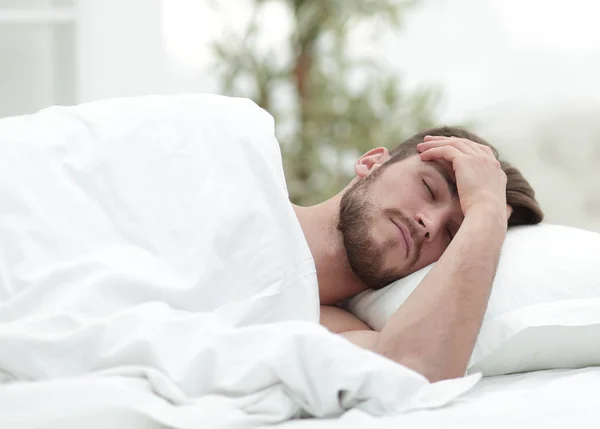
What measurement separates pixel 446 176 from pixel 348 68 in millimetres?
1812

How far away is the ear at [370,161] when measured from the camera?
1.81 meters

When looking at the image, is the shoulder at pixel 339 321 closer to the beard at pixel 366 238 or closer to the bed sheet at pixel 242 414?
the beard at pixel 366 238

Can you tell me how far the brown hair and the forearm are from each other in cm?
30

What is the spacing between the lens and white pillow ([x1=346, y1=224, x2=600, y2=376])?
1440 millimetres

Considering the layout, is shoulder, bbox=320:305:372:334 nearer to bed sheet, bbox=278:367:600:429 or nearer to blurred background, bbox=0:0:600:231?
bed sheet, bbox=278:367:600:429

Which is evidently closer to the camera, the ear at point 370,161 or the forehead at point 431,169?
the forehead at point 431,169

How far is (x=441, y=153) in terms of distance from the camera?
5.53 ft

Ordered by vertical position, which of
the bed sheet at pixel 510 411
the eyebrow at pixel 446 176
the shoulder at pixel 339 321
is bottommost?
the shoulder at pixel 339 321

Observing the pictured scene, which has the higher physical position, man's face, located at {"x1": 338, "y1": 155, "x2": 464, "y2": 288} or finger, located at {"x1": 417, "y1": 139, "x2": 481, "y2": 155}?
finger, located at {"x1": 417, "y1": 139, "x2": 481, "y2": 155}

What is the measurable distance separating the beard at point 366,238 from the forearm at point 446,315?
186mm

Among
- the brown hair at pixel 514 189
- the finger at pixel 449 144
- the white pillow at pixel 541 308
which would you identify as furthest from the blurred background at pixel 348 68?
the white pillow at pixel 541 308

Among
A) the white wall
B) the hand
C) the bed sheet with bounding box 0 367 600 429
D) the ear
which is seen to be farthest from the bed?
the white wall

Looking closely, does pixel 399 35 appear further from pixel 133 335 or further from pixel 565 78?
pixel 133 335

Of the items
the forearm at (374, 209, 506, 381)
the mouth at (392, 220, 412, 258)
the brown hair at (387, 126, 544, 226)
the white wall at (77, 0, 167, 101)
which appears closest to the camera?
the forearm at (374, 209, 506, 381)
